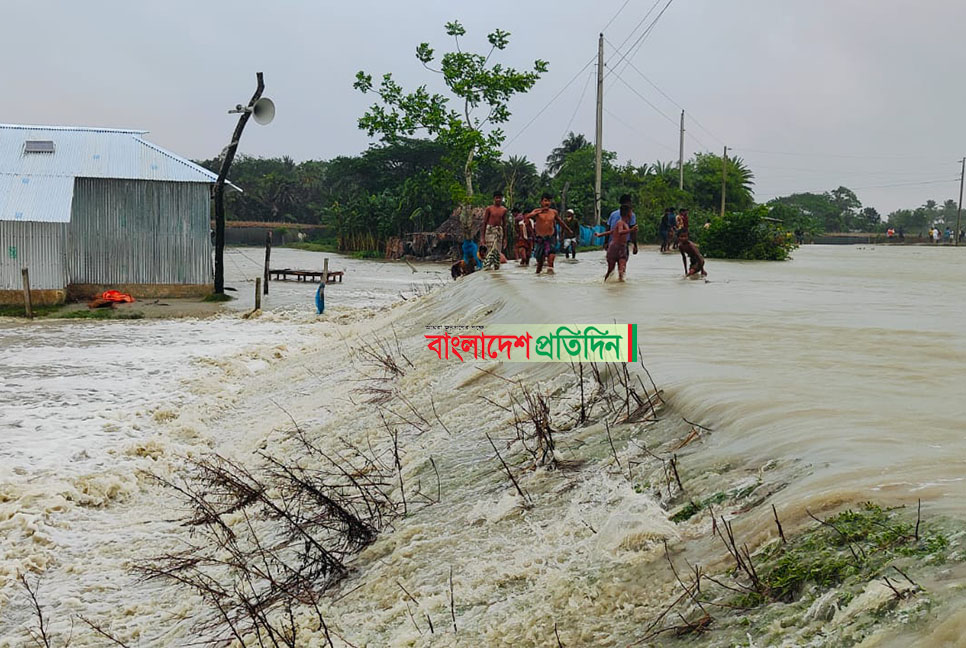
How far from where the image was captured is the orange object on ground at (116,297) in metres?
23.1

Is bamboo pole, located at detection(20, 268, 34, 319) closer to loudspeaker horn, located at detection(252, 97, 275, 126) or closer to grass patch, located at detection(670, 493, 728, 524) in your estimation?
loudspeaker horn, located at detection(252, 97, 275, 126)

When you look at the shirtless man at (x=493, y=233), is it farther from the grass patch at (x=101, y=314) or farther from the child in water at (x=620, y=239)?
the grass patch at (x=101, y=314)

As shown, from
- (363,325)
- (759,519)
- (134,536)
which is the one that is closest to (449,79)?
(363,325)

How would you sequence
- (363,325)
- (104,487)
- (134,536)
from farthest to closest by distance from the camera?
1. (363,325)
2. (104,487)
3. (134,536)

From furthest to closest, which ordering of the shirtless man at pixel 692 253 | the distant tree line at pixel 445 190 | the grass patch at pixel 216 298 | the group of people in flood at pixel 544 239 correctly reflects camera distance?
the distant tree line at pixel 445 190 < the grass patch at pixel 216 298 < the shirtless man at pixel 692 253 < the group of people in flood at pixel 544 239

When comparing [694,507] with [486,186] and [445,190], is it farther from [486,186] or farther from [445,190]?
[486,186]

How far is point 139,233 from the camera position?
24734 mm

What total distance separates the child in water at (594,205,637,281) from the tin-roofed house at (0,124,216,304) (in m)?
15.0

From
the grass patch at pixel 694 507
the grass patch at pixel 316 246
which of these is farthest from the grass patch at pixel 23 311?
the grass patch at pixel 316 246

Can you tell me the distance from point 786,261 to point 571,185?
24198mm

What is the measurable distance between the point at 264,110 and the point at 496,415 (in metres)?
21.1

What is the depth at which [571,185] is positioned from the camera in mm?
49719

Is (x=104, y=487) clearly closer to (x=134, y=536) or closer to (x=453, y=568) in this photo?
(x=134, y=536)

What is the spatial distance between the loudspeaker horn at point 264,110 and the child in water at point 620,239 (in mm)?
14108
